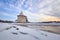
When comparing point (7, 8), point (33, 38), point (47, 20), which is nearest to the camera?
point (33, 38)

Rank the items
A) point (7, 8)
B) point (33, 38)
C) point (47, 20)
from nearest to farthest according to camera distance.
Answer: point (33, 38) < point (7, 8) < point (47, 20)

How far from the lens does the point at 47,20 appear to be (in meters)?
2.03

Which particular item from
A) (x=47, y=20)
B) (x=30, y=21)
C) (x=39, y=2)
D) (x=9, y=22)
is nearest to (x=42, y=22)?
(x=47, y=20)

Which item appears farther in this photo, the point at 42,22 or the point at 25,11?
the point at 42,22

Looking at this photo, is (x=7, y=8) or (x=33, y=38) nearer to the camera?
(x=33, y=38)

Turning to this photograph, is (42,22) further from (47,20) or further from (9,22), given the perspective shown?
(9,22)

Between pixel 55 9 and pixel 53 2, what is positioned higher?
pixel 53 2

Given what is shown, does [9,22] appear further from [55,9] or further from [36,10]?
[55,9]

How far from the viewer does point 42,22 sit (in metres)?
2.06

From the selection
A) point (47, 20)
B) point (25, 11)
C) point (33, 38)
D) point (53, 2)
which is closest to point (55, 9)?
point (53, 2)

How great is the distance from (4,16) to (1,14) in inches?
2.9

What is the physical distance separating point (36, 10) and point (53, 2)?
39cm

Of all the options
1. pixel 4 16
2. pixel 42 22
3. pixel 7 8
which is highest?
pixel 7 8

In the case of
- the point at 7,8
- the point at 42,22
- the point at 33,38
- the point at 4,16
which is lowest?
the point at 33,38
